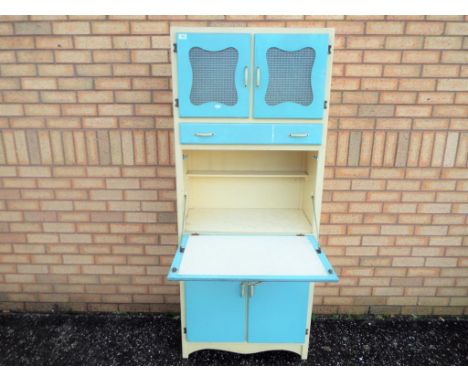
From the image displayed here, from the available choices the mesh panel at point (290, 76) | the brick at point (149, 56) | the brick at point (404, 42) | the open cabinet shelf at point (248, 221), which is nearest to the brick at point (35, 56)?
the brick at point (149, 56)

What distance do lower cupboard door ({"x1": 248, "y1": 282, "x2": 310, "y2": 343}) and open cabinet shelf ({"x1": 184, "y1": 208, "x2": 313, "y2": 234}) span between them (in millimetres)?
372

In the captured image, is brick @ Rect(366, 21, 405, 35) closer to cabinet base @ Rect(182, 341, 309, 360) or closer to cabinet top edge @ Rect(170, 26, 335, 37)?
cabinet top edge @ Rect(170, 26, 335, 37)

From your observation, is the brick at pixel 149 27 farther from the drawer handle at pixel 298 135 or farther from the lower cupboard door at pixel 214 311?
the lower cupboard door at pixel 214 311

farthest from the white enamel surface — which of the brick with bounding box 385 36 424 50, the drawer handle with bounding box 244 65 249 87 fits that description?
the brick with bounding box 385 36 424 50

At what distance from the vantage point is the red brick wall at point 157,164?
2391 mm

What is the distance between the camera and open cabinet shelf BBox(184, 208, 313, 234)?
2.19 metres

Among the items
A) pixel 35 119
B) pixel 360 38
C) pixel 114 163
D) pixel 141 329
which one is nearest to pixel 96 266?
pixel 141 329

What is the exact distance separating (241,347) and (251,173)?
1261mm

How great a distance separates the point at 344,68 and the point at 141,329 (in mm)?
2657

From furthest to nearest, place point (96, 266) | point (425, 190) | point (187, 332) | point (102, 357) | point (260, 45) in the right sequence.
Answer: point (96, 266), point (425, 190), point (102, 357), point (187, 332), point (260, 45)

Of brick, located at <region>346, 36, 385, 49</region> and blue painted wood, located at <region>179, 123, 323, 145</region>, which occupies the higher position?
brick, located at <region>346, 36, 385, 49</region>

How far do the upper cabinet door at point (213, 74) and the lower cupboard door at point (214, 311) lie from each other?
3.71ft

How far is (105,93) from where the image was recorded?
247 cm

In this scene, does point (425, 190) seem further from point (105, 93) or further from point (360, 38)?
point (105, 93)
